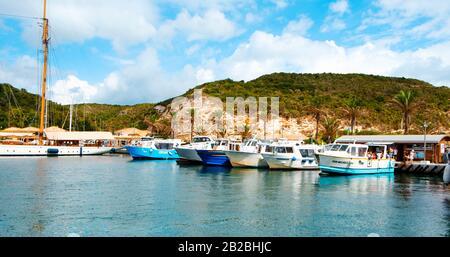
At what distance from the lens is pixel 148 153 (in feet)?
233

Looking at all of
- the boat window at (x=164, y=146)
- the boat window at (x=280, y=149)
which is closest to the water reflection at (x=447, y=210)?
the boat window at (x=280, y=149)

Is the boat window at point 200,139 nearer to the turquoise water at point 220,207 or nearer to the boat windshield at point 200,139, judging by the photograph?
the boat windshield at point 200,139

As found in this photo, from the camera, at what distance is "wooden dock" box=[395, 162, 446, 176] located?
4478 centimetres

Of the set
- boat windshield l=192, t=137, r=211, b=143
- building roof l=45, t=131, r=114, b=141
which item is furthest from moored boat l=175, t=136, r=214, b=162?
building roof l=45, t=131, r=114, b=141

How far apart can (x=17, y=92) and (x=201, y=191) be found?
370 ft

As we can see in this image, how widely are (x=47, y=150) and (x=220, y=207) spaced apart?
2378 inches

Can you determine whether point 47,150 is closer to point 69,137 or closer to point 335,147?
point 69,137

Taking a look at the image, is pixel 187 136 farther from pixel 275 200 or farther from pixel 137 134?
pixel 275 200

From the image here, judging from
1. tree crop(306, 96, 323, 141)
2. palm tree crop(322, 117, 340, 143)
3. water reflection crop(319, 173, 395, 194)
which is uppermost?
tree crop(306, 96, 323, 141)

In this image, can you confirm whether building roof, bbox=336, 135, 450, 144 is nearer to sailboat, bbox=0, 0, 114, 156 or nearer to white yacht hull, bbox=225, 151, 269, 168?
white yacht hull, bbox=225, 151, 269, 168

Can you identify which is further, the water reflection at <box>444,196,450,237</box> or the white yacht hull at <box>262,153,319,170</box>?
the white yacht hull at <box>262,153,319,170</box>

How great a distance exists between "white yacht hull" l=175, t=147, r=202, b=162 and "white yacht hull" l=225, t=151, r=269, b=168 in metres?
8.25

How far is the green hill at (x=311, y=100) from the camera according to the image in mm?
97688
